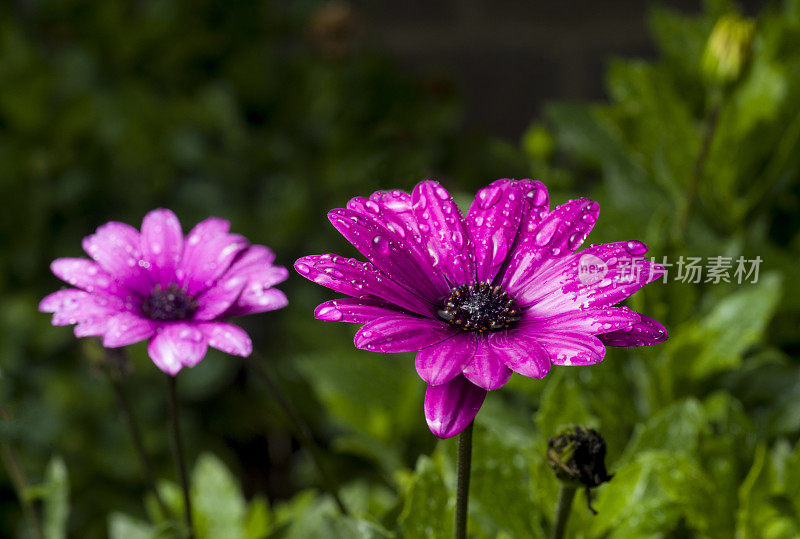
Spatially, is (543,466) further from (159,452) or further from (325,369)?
(159,452)

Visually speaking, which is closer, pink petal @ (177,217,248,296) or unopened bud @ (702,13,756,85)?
pink petal @ (177,217,248,296)

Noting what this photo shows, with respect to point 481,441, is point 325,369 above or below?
above

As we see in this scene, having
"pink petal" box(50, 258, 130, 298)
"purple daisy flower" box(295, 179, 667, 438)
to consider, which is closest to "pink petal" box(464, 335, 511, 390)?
"purple daisy flower" box(295, 179, 667, 438)

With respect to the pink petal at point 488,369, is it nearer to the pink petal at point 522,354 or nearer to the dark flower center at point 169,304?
the pink petal at point 522,354

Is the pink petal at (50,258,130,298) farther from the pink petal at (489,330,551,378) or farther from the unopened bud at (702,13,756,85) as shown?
the unopened bud at (702,13,756,85)

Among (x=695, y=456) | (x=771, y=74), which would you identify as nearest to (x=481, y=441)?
(x=695, y=456)

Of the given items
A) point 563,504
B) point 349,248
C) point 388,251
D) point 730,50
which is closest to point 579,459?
point 563,504

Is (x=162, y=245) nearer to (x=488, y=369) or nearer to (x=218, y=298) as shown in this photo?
(x=218, y=298)
